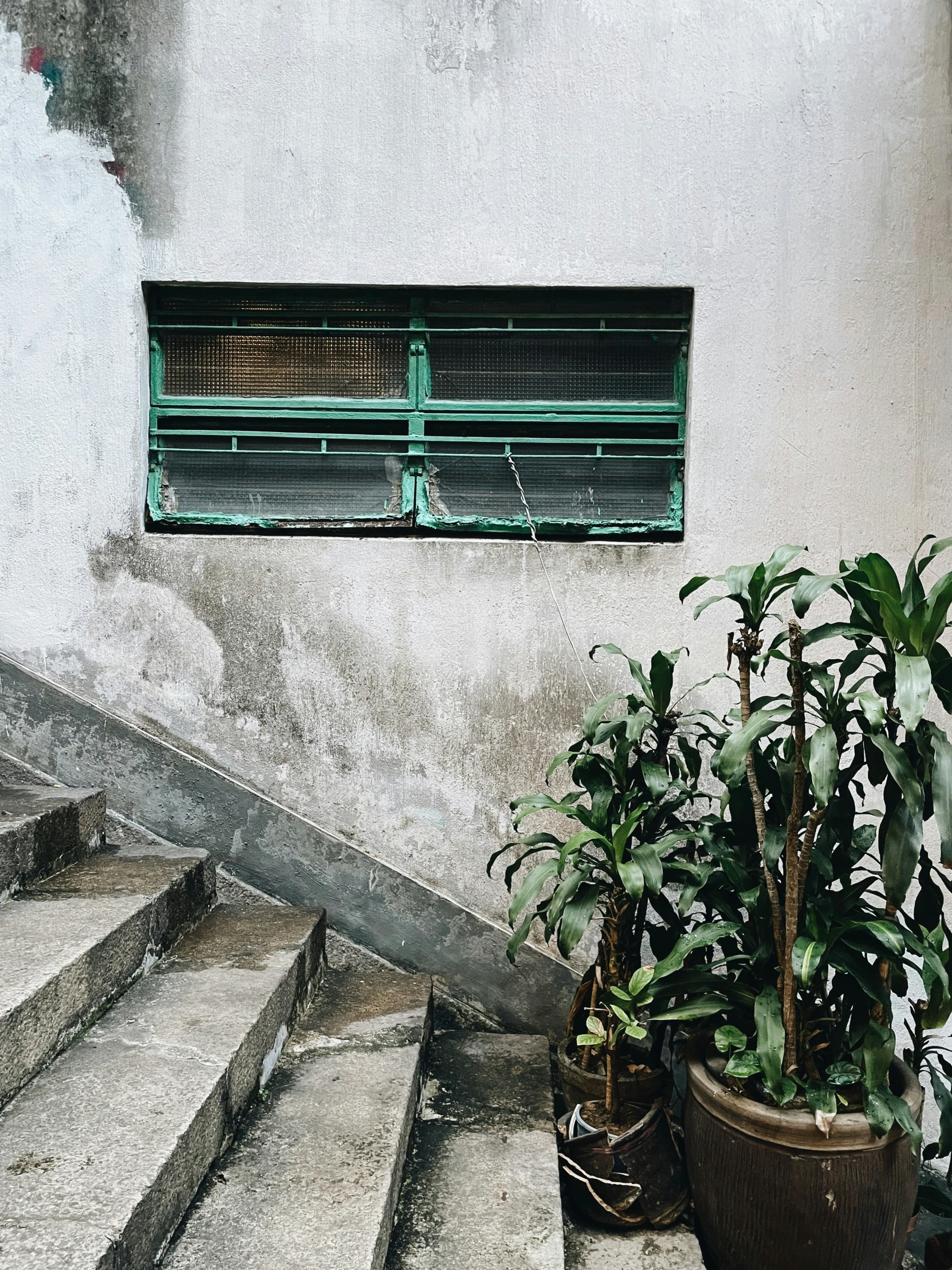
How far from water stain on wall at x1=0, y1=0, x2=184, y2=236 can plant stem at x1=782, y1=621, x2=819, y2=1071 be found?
7.52ft

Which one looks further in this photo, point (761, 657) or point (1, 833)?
point (1, 833)

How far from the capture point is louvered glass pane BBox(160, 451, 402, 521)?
3021 mm

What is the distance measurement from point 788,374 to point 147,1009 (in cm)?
240

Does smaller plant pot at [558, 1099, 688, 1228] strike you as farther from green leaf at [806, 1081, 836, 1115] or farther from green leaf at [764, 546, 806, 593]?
green leaf at [764, 546, 806, 593]

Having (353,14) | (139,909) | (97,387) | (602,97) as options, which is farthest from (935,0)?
(139,909)

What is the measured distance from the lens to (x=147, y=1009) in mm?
2133

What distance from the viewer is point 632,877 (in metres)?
2.11

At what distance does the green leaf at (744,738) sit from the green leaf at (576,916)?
0.45 meters

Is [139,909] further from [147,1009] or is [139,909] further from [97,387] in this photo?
[97,387]

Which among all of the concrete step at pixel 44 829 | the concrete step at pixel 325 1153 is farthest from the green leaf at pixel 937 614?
the concrete step at pixel 44 829

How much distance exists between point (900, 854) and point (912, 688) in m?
0.36

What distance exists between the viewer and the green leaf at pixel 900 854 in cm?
186

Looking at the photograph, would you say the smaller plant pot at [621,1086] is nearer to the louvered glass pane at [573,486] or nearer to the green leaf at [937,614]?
the green leaf at [937,614]

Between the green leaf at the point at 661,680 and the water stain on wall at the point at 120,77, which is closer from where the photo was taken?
the green leaf at the point at 661,680
